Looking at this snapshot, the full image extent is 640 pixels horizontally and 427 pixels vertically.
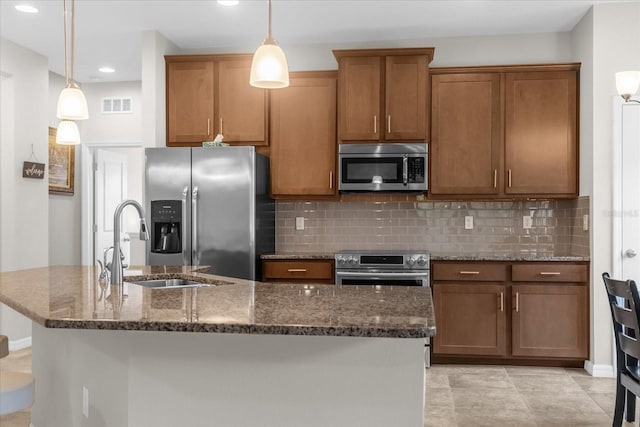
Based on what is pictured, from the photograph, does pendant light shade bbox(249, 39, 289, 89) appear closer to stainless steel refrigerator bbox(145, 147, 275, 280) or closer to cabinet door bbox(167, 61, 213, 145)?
stainless steel refrigerator bbox(145, 147, 275, 280)

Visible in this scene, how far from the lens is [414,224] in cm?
525

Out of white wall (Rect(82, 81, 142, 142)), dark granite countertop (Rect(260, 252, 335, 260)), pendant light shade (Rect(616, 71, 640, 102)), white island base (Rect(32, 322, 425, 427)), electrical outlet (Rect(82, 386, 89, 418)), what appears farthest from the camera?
white wall (Rect(82, 81, 142, 142))

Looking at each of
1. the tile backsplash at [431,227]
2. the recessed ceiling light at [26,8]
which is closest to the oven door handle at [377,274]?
the tile backsplash at [431,227]

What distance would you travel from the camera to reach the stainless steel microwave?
483 centimetres

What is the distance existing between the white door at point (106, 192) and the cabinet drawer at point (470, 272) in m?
3.72

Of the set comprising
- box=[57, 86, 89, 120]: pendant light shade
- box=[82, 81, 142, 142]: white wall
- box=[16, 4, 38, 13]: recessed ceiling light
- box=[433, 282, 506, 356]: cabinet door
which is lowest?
box=[433, 282, 506, 356]: cabinet door

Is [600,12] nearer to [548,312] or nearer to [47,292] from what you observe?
[548,312]

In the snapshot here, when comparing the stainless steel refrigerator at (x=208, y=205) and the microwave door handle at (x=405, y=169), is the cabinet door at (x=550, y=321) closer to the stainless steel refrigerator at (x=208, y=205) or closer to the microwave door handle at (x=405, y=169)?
the microwave door handle at (x=405, y=169)

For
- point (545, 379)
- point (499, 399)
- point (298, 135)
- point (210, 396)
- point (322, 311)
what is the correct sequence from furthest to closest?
point (298, 135)
point (545, 379)
point (499, 399)
point (210, 396)
point (322, 311)

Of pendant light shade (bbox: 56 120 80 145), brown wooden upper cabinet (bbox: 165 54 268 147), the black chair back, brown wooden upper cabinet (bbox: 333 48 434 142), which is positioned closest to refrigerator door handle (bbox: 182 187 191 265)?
brown wooden upper cabinet (bbox: 165 54 268 147)

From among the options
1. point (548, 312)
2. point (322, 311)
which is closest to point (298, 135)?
point (548, 312)

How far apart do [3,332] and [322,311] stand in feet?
13.6

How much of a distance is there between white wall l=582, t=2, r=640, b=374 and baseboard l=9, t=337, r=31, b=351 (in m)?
4.70

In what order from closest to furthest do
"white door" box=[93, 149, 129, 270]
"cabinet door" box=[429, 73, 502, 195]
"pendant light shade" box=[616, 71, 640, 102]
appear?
"pendant light shade" box=[616, 71, 640, 102], "cabinet door" box=[429, 73, 502, 195], "white door" box=[93, 149, 129, 270]
